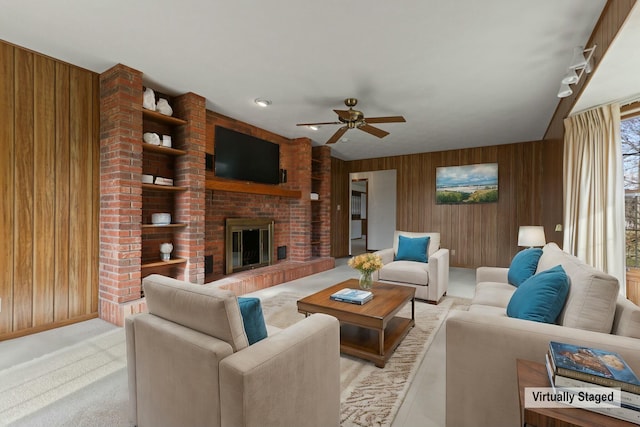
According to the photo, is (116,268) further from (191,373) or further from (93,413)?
(191,373)

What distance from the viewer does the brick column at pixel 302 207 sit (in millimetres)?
5625

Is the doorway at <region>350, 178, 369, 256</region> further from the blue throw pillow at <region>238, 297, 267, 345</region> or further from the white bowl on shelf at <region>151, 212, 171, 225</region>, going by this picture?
the blue throw pillow at <region>238, 297, 267, 345</region>

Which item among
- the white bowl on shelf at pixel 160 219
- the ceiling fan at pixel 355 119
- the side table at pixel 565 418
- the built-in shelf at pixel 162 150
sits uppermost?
the ceiling fan at pixel 355 119

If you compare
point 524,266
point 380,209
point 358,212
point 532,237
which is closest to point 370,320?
point 524,266

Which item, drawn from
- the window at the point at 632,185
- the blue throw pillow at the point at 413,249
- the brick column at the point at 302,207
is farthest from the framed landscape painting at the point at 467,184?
the window at the point at 632,185

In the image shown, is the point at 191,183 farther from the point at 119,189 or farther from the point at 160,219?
the point at 119,189

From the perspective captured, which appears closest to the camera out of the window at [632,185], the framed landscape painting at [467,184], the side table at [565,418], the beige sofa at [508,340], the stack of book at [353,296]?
the side table at [565,418]

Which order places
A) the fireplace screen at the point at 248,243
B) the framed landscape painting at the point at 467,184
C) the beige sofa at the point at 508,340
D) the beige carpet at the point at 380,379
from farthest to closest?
the framed landscape painting at the point at 467,184, the fireplace screen at the point at 248,243, the beige carpet at the point at 380,379, the beige sofa at the point at 508,340

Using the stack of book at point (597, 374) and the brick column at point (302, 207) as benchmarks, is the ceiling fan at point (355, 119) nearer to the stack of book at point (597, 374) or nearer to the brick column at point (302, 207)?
the brick column at point (302, 207)

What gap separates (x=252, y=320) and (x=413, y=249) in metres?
3.33

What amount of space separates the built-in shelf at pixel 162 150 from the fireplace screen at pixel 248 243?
1.30 metres

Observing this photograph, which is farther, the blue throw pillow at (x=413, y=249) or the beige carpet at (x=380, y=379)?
the blue throw pillow at (x=413, y=249)

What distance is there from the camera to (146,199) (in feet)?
11.5

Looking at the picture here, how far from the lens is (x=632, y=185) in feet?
9.68
